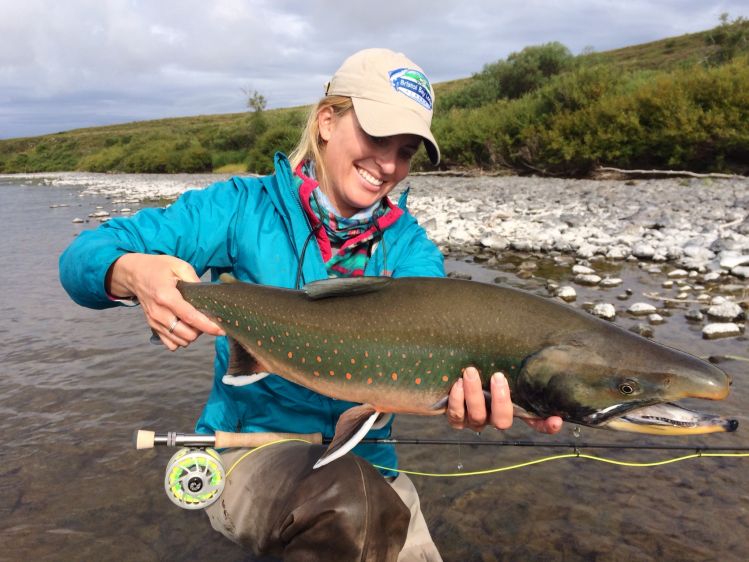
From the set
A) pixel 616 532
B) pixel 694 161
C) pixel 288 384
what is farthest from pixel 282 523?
pixel 694 161

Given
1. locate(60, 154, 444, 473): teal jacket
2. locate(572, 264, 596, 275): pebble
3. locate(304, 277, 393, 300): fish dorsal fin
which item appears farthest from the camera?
locate(572, 264, 596, 275): pebble

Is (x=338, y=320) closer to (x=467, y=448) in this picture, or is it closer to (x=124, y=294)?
(x=124, y=294)

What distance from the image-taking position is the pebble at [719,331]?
5465 millimetres

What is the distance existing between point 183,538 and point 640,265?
712 centimetres

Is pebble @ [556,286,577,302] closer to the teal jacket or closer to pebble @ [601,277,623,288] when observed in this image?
pebble @ [601,277,623,288]

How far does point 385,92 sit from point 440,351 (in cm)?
117

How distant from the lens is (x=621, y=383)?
6.55ft

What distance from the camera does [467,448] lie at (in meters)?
4.15

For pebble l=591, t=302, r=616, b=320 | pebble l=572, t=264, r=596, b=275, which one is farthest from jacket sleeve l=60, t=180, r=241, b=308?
pebble l=572, t=264, r=596, b=275

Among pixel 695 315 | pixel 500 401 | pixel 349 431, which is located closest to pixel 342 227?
pixel 349 431

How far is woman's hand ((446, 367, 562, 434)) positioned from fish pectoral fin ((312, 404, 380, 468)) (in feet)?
1.02

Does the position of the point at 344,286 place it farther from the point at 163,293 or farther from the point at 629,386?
the point at 629,386

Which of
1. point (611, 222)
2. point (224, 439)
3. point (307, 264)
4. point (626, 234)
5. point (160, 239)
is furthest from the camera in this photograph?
point (611, 222)

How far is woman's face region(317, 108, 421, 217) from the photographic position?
2.64 m
